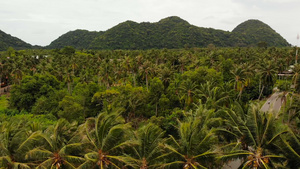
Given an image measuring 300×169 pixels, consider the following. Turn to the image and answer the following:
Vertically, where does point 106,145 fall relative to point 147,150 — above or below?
above

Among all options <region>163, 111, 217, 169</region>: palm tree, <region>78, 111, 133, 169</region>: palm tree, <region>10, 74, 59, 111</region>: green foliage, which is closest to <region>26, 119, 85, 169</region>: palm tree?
<region>78, 111, 133, 169</region>: palm tree

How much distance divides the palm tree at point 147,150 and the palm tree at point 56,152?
13.4ft

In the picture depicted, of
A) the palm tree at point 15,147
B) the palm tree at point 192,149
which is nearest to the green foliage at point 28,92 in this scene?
the palm tree at point 15,147

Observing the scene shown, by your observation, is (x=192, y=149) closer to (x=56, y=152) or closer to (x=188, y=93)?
(x=56, y=152)

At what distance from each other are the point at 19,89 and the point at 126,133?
41.0m

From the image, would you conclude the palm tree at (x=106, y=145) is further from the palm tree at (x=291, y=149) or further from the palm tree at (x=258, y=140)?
the palm tree at (x=291, y=149)

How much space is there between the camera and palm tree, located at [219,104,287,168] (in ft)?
45.1

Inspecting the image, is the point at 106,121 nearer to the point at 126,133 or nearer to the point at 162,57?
the point at 126,133

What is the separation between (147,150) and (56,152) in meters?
6.99

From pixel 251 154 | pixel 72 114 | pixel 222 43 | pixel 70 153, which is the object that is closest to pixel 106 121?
pixel 70 153

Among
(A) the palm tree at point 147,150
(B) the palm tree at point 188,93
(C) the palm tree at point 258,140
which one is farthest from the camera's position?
(B) the palm tree at point 188,93

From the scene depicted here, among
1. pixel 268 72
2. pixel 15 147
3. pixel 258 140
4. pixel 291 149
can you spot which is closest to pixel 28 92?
pixel 15 147

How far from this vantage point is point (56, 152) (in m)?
15.2

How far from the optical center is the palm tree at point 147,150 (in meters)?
15.3
